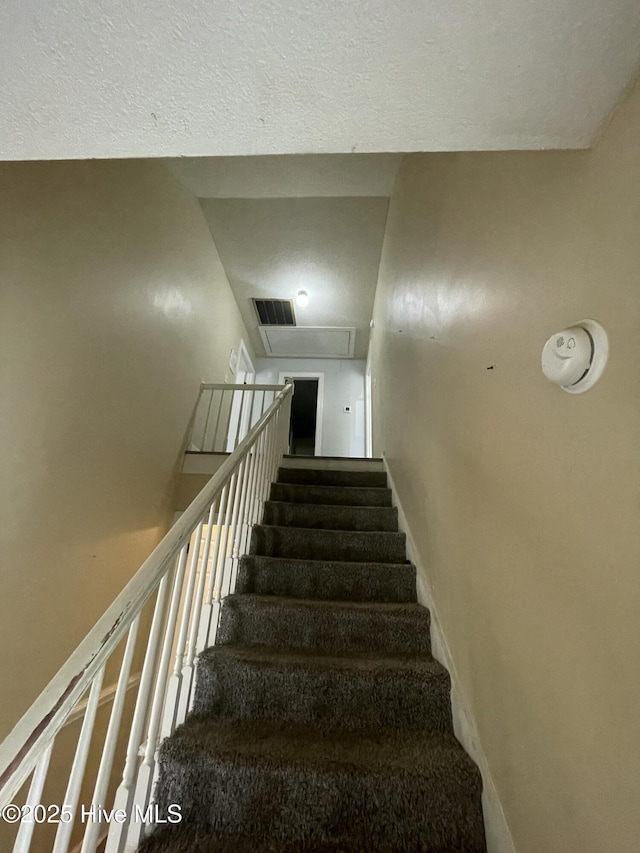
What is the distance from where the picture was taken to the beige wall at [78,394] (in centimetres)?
140

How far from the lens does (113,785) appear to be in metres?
2.02

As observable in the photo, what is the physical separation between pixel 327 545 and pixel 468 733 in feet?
3.52

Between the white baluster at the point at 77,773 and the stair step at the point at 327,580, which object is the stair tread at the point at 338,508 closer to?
the stair step at the point at 327,580

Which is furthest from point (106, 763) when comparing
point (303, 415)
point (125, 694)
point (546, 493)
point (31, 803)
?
point (303, 415)

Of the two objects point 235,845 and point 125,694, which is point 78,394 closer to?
point 125,694

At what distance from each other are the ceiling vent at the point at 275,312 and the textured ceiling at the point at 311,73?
13.4ft

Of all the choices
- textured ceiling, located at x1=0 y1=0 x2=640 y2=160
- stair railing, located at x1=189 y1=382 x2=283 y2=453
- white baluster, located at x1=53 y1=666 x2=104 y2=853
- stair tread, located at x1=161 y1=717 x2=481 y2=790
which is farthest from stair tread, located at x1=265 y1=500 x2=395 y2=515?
textured ceiling, located at x1=0 y1=0 x2=640 y2=160

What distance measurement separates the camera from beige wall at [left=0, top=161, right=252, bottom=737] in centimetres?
140

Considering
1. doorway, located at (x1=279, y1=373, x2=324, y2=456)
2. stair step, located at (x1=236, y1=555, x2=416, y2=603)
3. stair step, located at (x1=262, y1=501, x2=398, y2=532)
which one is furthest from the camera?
doorway, located at (x1=279, y1=373, x2=324, y2=456)

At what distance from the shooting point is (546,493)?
0.75 m

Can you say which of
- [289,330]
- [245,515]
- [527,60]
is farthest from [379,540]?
[289,330]

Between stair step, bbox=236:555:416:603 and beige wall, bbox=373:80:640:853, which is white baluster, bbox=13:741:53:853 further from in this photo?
stair step, bbox=236:555:416:603

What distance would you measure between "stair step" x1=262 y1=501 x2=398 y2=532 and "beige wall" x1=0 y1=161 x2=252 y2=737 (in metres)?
0.95

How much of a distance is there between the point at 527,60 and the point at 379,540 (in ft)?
6.36
